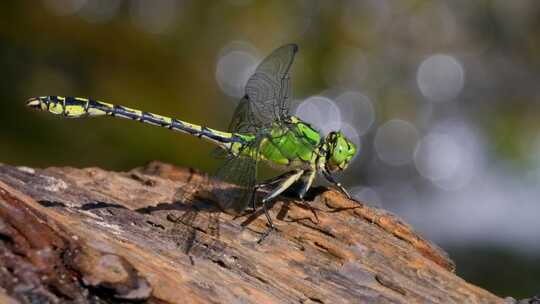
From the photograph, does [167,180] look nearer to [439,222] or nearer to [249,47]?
[249,47]

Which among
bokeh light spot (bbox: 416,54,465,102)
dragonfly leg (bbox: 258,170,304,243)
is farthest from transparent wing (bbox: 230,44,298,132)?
bokeh light spot (bbox: 416,54,465,102)

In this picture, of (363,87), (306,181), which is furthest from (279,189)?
(363,87)

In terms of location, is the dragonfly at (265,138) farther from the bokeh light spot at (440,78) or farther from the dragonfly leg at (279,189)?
the bokeh light spot at (440,78)

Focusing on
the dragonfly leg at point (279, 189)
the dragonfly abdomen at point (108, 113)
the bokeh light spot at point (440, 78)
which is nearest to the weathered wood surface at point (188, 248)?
the dragonfly leg at point (279, 189)

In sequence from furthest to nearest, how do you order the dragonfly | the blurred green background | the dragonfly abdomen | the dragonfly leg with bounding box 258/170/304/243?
the blurred green background
the dragonfly abdomen
the dragonfly
the dragonfly leg with bounding box 258/170/304/243

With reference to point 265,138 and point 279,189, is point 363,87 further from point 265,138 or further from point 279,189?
point 279,189

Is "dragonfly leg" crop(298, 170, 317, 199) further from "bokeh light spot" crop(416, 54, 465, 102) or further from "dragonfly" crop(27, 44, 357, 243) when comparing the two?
"bokeh light spot" crop(416, 54, 465, 102)
